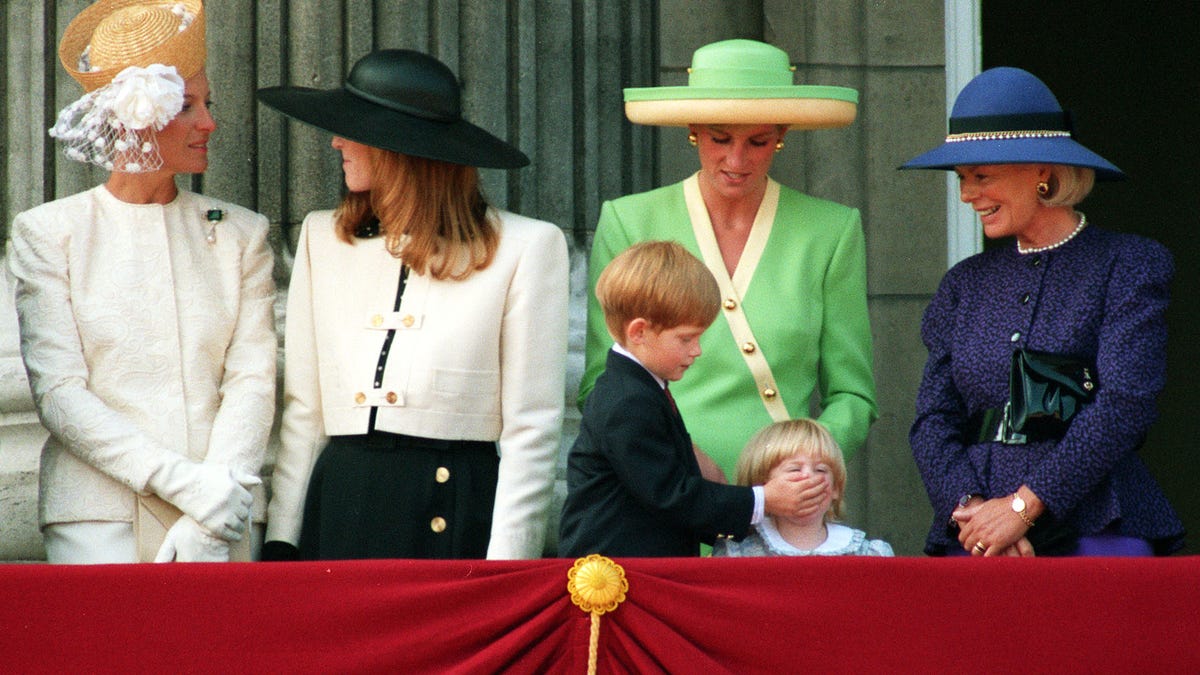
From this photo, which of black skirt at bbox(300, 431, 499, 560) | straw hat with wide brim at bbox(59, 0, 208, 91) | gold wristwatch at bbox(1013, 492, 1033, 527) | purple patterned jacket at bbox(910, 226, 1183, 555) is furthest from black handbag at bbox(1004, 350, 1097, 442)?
straw hat with wide brim at bbox(59, 0, 208, 91)

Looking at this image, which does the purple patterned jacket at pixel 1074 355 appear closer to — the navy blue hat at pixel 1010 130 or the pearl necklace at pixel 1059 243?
the pearl necklace at pixel 1059 243

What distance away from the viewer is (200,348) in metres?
4.12

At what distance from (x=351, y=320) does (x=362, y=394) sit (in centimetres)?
18

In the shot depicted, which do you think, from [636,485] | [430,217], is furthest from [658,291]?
[430,217]

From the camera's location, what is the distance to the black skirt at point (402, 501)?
3.98 meters

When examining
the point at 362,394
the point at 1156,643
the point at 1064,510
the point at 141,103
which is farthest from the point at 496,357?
the point at 1156,643

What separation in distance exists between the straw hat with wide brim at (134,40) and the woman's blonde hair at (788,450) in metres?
1.45

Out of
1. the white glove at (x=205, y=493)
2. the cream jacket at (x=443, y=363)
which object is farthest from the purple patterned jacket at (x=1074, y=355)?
the white glove at (x=205, y=493)

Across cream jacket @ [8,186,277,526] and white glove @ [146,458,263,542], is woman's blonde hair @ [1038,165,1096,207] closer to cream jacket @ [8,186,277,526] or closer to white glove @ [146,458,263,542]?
cream jacket @ [8,186,277,526]

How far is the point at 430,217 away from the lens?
13.6 ft

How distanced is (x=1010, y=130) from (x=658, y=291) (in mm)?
1002

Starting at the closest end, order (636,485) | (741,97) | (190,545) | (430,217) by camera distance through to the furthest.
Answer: (636,485), (190,545), (430,217), (741,97)

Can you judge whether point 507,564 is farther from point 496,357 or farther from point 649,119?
point 649,119

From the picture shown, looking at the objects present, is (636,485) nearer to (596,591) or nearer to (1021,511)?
(596,591)
